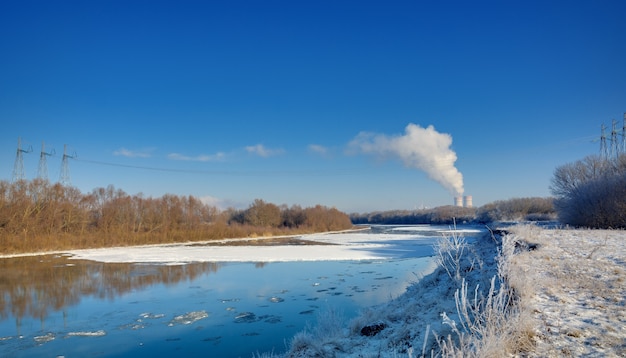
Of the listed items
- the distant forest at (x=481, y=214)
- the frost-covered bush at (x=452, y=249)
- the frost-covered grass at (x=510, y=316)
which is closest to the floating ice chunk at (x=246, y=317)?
the frost-covered grass at (x=510, y=316)

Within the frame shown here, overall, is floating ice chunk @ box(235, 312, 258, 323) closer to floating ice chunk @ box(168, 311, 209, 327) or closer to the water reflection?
floating ice chunk @ box(168, 311, 209, 327)

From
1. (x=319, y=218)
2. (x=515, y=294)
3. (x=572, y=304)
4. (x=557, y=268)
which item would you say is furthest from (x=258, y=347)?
(x=319, y=218)

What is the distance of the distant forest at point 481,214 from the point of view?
6872 cm

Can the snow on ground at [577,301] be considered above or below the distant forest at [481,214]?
below

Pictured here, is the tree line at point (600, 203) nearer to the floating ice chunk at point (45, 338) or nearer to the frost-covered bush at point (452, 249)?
the frost-covered bush at point (452, 249)

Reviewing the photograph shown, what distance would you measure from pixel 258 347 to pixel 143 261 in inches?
762

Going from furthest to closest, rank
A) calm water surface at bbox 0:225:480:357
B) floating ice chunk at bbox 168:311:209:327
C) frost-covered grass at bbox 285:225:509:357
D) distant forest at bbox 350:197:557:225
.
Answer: distant forest at bbox 350:197:557:225
floating ice chunk at bbox 168:311:209:327
calm water surface at bbox 0:225:480:357
frost-covered grass at bbox 285:225:509:357

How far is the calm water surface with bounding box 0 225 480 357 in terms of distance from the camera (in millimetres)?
8789

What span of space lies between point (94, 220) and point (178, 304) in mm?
38715

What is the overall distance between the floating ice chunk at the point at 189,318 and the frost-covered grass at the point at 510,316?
4.12 m

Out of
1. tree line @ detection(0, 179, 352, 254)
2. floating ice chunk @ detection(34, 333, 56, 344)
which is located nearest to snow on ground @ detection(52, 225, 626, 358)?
floating ice chunk @ detection(34, 333, 56, 344)

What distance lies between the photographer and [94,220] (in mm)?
45375

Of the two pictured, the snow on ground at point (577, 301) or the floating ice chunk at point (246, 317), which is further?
the floating ice chunk at point (246, 317)

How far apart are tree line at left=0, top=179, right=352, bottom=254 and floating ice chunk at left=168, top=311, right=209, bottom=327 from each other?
1186 inches
